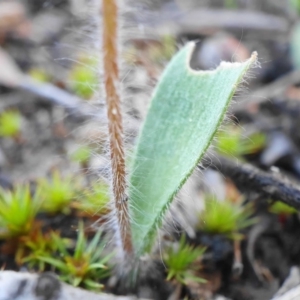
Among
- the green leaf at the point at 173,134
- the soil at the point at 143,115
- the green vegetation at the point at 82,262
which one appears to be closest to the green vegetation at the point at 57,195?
the soil at the point at 143,115

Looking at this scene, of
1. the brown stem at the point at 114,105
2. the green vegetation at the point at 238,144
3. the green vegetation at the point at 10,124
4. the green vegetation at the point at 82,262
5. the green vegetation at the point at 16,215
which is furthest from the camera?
the green vegetation at the point at 10,124

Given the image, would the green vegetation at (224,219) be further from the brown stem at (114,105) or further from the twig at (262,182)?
the brown stem at (114,105)

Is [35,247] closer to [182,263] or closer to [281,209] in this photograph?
[182,263]

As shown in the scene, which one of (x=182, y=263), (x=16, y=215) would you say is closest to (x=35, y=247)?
(x=16, y=215)

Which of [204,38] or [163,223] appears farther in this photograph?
[204,38]

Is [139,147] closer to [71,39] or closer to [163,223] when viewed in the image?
[163,223]

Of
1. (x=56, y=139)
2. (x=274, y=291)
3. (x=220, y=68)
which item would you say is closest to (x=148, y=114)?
(x=220, y=68)
